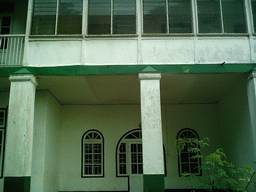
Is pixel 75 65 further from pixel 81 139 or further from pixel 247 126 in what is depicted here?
pixel 247 126

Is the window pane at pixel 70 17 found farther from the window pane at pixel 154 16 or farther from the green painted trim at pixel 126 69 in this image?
the window pane at pixel 154 16

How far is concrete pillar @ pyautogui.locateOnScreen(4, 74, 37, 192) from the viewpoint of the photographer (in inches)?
304

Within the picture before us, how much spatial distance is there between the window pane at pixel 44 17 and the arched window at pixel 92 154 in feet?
16.4

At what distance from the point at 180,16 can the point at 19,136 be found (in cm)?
625

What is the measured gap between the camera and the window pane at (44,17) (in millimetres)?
9039

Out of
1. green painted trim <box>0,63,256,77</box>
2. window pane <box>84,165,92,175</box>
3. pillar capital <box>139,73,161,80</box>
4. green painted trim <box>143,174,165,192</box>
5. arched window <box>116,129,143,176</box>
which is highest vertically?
green painted trim <box>0,63,256,77</box>

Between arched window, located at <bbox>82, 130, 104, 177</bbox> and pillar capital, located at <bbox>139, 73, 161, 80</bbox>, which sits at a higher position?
pillar capital, located at <bbox>139, 73, 161, 80</bbox>

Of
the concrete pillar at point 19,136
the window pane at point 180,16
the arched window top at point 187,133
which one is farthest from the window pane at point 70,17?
the arched window top at point 187,133

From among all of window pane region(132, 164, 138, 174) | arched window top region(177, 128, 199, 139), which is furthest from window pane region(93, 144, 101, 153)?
arched window top region(177, 128, 199, 139)

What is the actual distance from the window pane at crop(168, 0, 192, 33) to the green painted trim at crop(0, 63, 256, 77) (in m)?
1.30

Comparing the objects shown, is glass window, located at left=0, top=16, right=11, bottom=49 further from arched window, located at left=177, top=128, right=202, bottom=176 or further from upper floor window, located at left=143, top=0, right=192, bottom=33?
arched window, located at left=177, top=128, right=202, bottom=176

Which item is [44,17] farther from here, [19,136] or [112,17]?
[19,136]

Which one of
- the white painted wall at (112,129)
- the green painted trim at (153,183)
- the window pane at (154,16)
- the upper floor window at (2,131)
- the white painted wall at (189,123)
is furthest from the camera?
the white painted wall at (189,123)

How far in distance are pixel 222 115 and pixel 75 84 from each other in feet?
21.3
